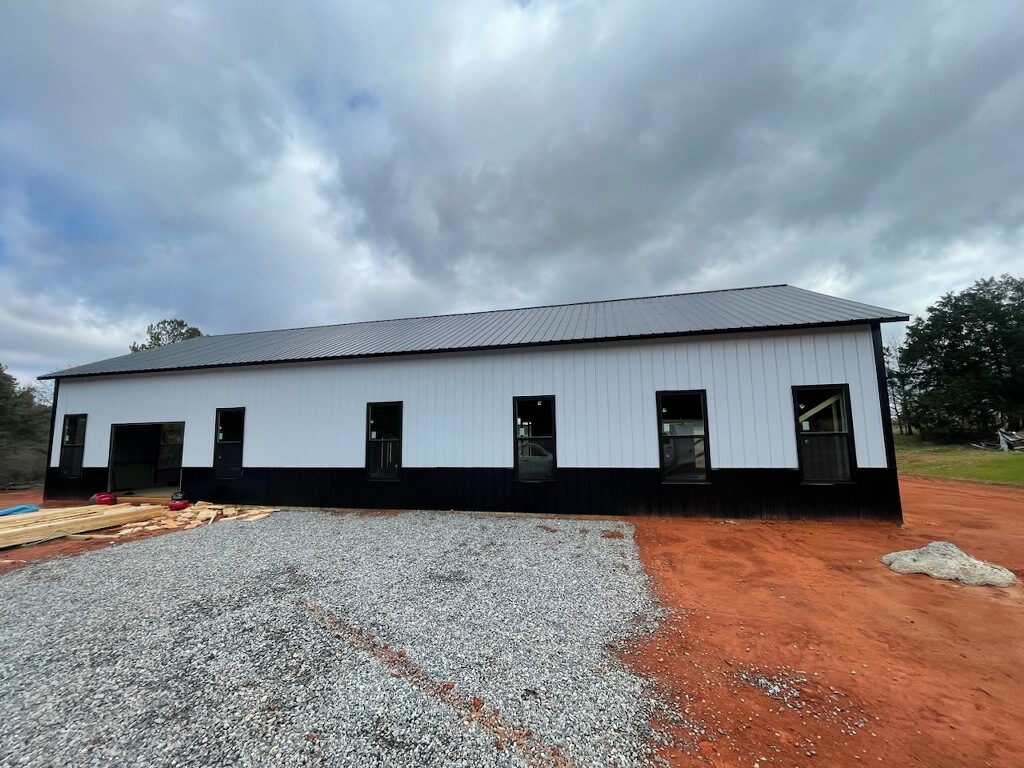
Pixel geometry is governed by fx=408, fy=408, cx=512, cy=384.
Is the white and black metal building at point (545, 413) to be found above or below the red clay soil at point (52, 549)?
above

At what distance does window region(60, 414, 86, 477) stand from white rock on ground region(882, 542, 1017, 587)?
17.2 metres

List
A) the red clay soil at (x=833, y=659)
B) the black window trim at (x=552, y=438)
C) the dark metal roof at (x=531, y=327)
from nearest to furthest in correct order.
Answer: the red clay soil at (x=833, y=659)
the dark metal roof at (x=531, y=327)
the black window trim at (x=552, y=438)

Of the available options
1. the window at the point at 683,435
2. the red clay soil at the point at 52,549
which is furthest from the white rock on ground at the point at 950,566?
the red clay soil at the point at 52,549

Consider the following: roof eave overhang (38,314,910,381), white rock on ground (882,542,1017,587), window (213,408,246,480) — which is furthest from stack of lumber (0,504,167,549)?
white rock on ground (882,542,1017,587)

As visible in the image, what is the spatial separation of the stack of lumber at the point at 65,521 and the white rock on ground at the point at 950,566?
41.0 ft

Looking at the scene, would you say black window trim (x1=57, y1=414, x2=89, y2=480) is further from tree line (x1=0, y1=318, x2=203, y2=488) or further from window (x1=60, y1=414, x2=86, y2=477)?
tree line (x1=0, y1=318, x2=203, y2=488)

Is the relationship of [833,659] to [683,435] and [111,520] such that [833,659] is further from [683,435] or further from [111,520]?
[111,520]

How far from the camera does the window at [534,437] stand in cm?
809

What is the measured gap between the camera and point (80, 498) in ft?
35.5

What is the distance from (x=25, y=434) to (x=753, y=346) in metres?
25.9

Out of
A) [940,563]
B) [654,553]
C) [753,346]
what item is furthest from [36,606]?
[753,346]

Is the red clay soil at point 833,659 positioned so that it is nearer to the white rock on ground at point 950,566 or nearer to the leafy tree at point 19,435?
the white rock on ground at point 950,566

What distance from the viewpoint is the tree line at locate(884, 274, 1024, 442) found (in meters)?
21.7

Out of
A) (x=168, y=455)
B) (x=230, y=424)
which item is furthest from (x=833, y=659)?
(x=168, y=455)
